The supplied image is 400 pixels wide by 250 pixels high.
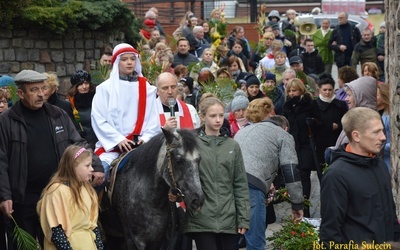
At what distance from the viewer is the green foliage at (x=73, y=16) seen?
17000 mm

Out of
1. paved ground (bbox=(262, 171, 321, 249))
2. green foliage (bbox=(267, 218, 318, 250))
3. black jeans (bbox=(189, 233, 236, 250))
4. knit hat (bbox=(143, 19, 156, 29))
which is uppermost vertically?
knit hat (bbox=(143, 19, 156, 29))

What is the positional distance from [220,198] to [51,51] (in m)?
9.42

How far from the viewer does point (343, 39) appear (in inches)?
937

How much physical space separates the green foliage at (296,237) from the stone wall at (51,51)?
318 inches

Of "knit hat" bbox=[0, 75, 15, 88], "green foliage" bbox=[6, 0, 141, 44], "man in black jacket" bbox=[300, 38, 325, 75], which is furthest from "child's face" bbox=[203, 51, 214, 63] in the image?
"knit hat" bbox=[0, 75, 15, 88]

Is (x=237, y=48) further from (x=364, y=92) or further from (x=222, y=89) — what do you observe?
(x=364, y=92)

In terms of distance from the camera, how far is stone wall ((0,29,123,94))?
1702cm

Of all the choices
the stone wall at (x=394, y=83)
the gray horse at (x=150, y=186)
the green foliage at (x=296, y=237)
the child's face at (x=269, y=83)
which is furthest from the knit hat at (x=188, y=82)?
the gray horse at (x=150, y=186)

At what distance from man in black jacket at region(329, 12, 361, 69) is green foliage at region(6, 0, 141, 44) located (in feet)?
20.4

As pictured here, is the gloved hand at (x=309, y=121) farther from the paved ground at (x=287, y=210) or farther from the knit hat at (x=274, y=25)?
the knit hat at (x=274, y=25)

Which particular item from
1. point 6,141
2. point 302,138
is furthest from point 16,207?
point 302,138

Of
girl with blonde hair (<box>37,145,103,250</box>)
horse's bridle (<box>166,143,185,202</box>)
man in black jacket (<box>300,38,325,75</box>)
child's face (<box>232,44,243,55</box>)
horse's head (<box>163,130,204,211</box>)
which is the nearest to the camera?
girl with blonde hair (<box>37,145,103,250</box>)

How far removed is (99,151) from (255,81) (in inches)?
174

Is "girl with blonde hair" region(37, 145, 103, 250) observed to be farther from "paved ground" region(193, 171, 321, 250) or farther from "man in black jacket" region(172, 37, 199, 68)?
"man in black jacket" region(172, 37, 199, 68)
